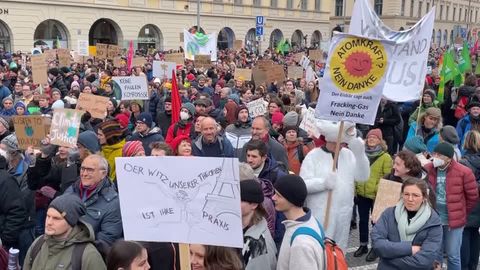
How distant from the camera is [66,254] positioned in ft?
10.2

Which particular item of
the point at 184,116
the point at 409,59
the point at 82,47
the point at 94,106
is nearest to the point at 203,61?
the point at 82,47

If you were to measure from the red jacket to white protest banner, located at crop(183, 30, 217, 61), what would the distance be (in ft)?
39.3

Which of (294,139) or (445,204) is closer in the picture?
(445,204)

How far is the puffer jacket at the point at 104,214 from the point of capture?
3701 mm

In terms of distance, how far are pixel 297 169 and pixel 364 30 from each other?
6.83 feet

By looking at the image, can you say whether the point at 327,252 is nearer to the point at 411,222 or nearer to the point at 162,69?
the point at 411,222

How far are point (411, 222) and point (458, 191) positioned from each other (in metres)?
1.11

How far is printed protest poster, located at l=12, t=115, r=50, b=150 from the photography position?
17.5ft

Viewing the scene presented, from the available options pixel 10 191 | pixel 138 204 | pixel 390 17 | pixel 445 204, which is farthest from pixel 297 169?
pixel 390 17

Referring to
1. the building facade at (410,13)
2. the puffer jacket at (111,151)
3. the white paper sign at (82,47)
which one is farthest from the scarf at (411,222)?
the building facade at (410,13)

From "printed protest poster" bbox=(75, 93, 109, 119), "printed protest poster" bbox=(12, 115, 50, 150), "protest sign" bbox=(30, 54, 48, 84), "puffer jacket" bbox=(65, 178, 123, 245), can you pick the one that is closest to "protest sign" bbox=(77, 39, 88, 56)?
"protest sign" bbox=(30, 54, 48, 84)

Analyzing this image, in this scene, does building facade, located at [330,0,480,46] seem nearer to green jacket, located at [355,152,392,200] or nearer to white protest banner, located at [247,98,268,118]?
white protest banner, located at [247,98,268,118]

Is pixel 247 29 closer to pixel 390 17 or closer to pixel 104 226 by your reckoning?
pixel 390 17

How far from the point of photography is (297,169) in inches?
242
